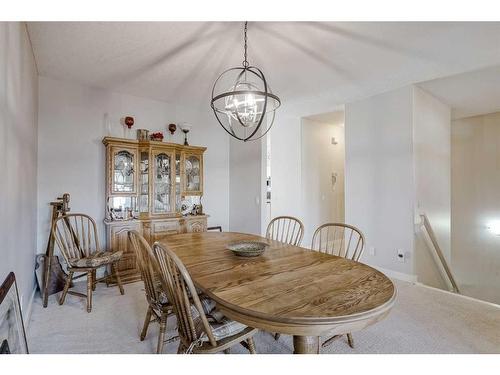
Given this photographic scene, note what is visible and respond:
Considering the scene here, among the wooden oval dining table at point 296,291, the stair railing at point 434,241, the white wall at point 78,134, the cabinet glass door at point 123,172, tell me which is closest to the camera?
the wooden oval dining table at point 296,291

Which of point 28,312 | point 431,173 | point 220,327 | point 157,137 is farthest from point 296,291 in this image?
point 431,173

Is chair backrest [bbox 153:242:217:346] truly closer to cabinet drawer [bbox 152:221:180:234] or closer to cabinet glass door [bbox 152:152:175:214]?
cabinet drawer [bbox 152:221:180:234]

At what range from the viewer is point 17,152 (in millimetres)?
2021

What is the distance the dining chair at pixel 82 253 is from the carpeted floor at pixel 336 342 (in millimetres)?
190

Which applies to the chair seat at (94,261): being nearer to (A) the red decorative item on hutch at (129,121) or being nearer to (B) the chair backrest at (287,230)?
(B) the chair backrest at (287,230)

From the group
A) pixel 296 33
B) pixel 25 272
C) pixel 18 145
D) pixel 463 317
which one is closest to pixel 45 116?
pixel 18 145

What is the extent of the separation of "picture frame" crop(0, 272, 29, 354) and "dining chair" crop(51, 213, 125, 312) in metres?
1.18

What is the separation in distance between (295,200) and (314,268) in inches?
140

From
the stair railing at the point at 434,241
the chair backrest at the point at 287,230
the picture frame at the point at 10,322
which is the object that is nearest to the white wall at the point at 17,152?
the picture frame at the point at 10,322

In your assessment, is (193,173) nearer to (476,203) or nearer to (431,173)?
(431,173)

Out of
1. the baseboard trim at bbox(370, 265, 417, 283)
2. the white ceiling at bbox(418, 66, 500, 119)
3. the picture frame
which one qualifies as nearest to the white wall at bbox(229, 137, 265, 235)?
the baseboard trim at bbox(370, 265, 417, 283)

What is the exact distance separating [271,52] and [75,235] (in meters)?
3.00

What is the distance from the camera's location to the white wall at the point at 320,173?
522cm
